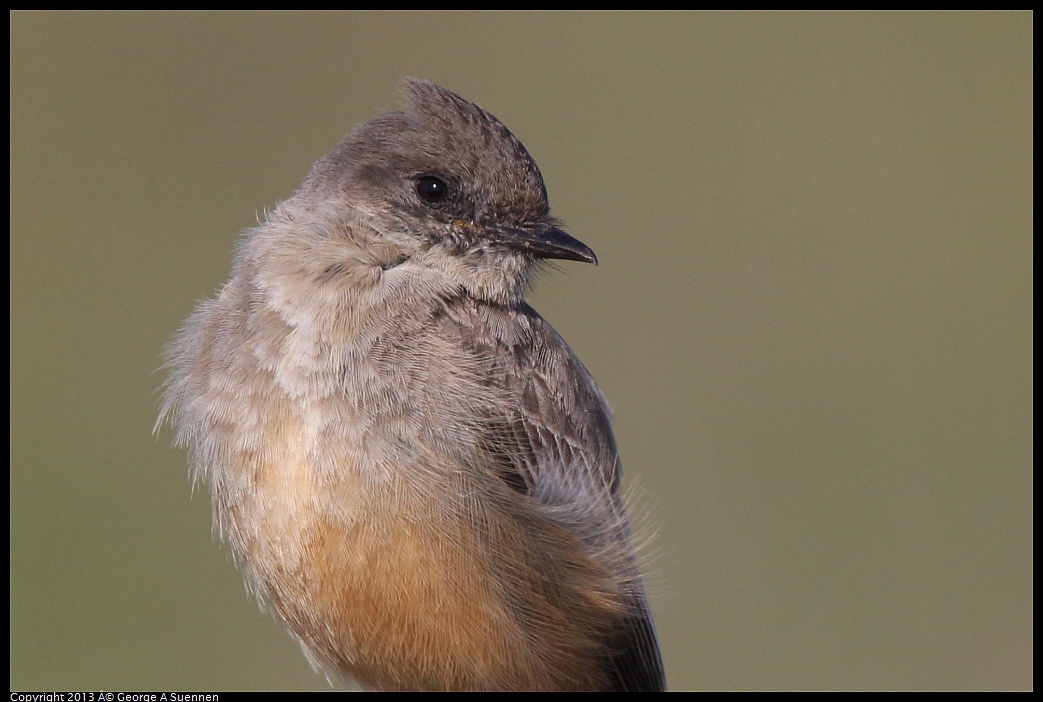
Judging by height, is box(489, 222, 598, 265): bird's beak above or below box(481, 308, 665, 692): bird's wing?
above

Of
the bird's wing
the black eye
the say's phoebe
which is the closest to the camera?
the say's phoebe

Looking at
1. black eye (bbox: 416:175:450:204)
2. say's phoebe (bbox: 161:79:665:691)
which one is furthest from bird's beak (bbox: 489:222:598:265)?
black eye (bbox: 416:175:450:204)

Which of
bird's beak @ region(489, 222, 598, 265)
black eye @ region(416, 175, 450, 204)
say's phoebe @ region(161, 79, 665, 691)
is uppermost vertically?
black eye @ region(416, 175, 450, 204)

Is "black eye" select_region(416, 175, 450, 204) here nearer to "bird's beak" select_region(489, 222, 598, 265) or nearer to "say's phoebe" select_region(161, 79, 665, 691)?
"say's phoebe" select_region(161, 79, 665, 691)

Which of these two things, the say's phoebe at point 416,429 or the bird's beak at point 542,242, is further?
the bird's beak at point 542,242

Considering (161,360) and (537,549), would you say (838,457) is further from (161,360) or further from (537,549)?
(161,360)

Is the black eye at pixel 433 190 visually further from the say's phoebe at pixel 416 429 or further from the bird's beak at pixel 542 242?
the bird's beak at pixel 542 242

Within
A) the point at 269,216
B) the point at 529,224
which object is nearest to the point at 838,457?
the point at 529,224

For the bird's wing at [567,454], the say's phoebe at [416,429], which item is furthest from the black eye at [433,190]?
the bird's wing at [567,454]
